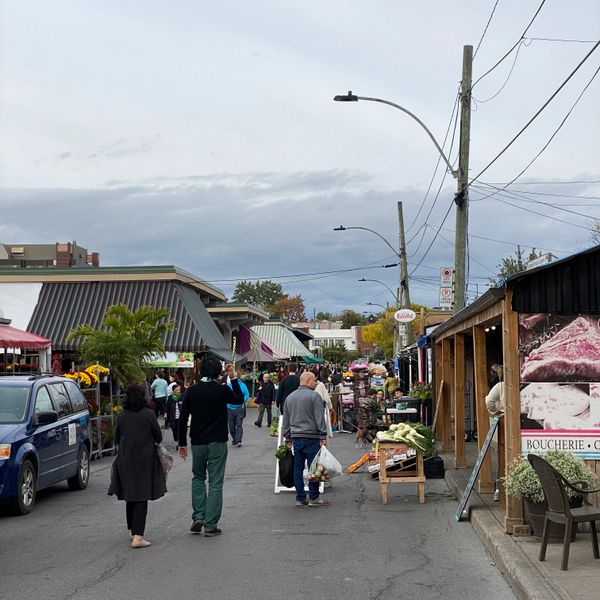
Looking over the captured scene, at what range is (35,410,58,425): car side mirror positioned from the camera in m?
12.5

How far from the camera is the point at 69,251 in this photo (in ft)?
197

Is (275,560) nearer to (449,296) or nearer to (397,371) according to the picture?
(449,296)

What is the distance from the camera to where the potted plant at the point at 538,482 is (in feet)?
30.0

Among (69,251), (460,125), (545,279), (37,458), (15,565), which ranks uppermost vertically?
(69,251)

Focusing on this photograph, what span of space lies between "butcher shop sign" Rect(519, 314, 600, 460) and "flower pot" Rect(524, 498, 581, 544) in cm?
71

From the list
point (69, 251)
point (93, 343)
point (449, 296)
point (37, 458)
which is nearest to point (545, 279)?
point (37, 458)

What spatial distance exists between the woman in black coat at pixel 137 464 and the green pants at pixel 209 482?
52cm

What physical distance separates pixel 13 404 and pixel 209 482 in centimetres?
409

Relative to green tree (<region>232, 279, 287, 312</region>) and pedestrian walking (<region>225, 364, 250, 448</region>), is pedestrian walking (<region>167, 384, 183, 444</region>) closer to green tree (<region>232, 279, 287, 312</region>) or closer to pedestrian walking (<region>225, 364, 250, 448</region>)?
pedestrian walking (<region>225, 364, 250, 448</region>)

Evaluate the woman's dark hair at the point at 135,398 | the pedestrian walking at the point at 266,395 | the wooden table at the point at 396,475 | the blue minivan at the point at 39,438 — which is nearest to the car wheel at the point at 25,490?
the blue minivan at the point at 39,438

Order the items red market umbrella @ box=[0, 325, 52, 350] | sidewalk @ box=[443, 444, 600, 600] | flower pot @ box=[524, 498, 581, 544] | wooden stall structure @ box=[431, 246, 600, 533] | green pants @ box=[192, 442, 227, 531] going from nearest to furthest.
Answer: sidewalk @ box=[443, 444, 600, 600]
flower pot @ box=[524, 498, 581, 544]
wooden stall structure @ box=[431, 246, 600, 533]
green pants @ box=[192, 442, 227, 531]
red market umbrella @ box=[0, 325, 52, 350]

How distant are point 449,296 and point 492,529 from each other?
12.7m

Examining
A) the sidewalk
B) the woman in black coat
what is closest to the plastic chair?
the sidewalk

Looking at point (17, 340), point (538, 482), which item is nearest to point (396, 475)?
point (538, 482)
